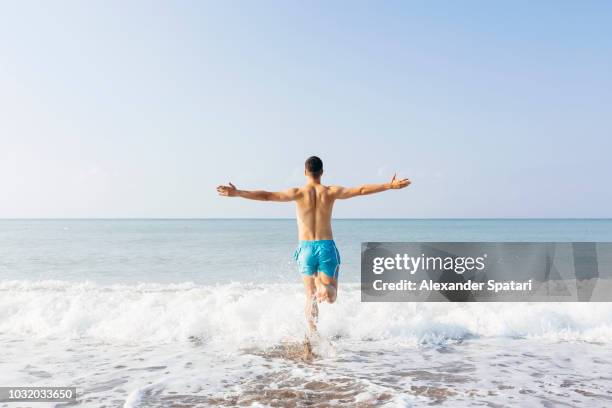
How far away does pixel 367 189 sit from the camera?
20.4 feet

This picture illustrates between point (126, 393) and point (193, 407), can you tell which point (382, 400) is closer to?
point (193, 407)

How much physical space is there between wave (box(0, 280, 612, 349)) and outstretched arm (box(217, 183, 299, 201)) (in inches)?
105

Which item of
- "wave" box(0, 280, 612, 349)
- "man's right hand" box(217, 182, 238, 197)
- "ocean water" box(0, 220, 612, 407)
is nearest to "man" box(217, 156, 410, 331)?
"man's right hand" box(217, 182, 238, 197)

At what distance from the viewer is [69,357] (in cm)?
699

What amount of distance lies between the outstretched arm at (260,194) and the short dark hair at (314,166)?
34cm

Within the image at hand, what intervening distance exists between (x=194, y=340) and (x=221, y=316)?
2.97ft

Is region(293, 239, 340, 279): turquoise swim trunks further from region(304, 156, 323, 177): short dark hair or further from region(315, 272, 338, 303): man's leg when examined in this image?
region(304, 156, 323, 177): short dark hair

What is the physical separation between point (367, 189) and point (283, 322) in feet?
12.2

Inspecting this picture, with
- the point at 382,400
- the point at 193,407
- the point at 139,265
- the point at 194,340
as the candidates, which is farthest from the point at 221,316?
the point at 139,265

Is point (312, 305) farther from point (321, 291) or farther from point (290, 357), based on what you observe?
point (290, 357)

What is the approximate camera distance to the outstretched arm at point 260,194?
591 cm

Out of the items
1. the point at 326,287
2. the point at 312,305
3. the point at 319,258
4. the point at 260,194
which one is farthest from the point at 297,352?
the point at 260,194

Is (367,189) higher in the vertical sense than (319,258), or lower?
higher

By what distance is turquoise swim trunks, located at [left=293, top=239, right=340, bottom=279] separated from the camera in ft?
21.7
